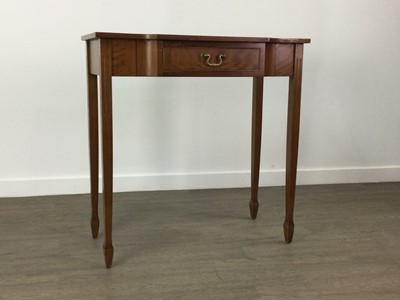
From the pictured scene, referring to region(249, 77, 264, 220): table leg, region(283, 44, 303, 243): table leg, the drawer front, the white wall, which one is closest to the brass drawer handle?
the drawer front

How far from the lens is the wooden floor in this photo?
1.61 meters

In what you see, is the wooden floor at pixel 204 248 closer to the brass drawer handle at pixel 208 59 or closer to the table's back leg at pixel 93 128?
the table's back leg at pixel 93 128

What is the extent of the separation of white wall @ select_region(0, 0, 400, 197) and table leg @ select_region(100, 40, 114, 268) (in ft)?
3.15

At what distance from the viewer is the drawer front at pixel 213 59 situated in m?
1.67

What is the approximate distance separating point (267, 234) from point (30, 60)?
146 cm

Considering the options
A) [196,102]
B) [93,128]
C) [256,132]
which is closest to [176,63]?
[93,128]

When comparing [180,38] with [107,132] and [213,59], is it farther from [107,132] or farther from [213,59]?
[107,132]

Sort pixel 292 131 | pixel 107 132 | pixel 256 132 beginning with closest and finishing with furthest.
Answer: pixel 107 132 → pixel 292 131 → pixel 256 132

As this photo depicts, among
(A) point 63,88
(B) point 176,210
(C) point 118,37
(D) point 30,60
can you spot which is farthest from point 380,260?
(D) point 30,60

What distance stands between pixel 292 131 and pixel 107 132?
71 centimetres

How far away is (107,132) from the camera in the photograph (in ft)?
5.41

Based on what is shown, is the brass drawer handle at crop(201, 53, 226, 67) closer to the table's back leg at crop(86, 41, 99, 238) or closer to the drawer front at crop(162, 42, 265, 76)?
the drawer front at crop(162, 42, 265, 76)

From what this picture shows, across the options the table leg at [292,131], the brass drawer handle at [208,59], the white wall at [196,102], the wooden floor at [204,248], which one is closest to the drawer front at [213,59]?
the brass drawer handle at [208,59]

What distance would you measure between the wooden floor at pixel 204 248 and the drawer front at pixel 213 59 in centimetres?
70
